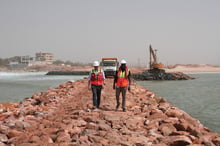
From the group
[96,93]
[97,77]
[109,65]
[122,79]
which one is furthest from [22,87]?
[122,79]

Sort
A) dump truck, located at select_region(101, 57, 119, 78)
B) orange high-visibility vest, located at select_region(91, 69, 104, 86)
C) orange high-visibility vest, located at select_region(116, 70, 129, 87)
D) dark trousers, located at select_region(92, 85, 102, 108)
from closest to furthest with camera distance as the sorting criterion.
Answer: orange high-visibility vest, located at select_region(116, 70, 129, 87), orange high-visibility vest, located at select_region(91, 69, 104, 86), dark trousers, located at select_region(92, 85, 102, 108), dump truck, located at select_region(101, 57, 119, 78)

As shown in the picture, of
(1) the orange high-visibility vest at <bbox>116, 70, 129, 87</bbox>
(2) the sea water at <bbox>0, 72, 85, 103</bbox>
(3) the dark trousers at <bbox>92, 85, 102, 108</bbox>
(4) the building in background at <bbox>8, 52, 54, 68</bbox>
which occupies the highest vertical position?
(4) the building in background at <bbox>8, 52, 54, 68</bbox>

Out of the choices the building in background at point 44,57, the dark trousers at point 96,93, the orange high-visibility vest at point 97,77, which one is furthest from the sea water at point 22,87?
the building in background at point 44,57

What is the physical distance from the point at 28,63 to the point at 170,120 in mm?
164575

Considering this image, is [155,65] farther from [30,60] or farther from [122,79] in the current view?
[30,60]

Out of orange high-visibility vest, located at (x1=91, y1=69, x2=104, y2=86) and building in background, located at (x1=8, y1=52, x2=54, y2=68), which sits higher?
building in background, located at (x1=8, y1=52, x2=54, y2=68)

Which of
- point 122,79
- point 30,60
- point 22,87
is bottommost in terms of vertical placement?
point 22,87

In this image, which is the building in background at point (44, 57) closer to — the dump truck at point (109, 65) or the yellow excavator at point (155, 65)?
the yellow excavator at point (155, 65)

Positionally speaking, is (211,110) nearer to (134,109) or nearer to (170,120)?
(134,109)

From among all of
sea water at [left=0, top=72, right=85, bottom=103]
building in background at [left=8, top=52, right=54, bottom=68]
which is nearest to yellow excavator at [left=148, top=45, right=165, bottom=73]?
sea water at [left=0, top=72, right=85, bottom=103]

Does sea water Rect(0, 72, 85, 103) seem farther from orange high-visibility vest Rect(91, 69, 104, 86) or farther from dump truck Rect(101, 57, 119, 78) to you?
orange high-visibility vest Rect(91, 69, 104, 86)

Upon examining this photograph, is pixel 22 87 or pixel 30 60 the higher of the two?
pixel 30 60

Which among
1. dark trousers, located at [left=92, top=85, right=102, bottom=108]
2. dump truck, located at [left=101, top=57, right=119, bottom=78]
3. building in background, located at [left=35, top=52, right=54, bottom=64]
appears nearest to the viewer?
dark trousers, located at [left=92, top=85, right=102, bottom=108]

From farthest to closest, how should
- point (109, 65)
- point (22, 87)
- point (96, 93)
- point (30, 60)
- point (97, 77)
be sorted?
point (30, 60) → point (22, 87) → point (109, 65) → point (96, 93) → point (97, 77)
